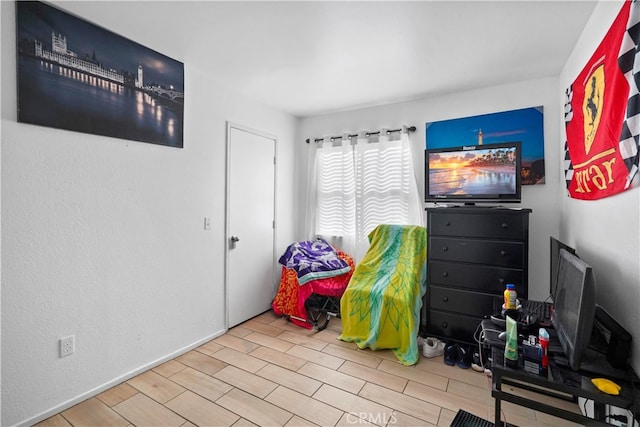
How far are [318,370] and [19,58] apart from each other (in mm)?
2781

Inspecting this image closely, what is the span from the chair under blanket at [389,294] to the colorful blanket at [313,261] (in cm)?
33

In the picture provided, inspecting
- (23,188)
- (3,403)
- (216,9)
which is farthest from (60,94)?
(3,403)

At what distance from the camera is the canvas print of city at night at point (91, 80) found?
5.57 feet

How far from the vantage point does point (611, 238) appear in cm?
148

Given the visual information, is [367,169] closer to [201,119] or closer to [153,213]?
[201,119]

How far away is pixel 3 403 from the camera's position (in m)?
1.62

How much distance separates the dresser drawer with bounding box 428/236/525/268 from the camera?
2.37m

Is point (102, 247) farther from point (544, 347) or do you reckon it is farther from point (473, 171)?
point (473, 171)

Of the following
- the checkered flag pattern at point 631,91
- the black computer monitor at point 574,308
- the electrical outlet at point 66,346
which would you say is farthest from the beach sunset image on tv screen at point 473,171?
the electrical outlet at point 66,346

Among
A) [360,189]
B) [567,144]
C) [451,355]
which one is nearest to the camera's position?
[567,144]

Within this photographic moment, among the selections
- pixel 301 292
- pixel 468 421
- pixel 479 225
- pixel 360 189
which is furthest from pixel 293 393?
pixel 360 189

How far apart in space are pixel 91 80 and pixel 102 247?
3.68ft

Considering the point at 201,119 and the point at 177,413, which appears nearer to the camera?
the point at 177,413

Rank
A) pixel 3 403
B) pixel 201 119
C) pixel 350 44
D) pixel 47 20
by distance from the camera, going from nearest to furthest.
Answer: pixel 3 403 → pixel 47 20 → pixel 350 44 → pixel 201 119
